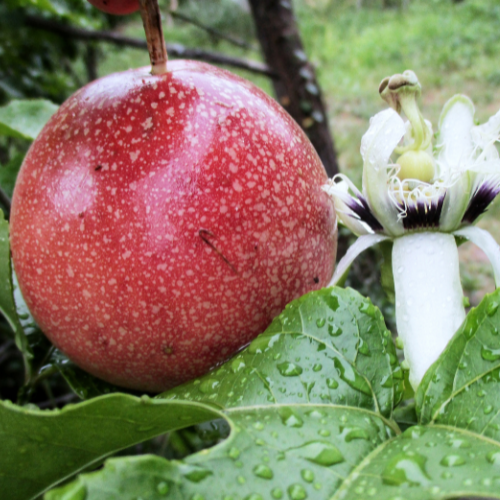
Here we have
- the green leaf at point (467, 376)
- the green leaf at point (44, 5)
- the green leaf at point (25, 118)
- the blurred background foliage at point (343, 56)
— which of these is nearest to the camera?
the green leaf at point (467, 376)

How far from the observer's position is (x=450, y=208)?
53cm

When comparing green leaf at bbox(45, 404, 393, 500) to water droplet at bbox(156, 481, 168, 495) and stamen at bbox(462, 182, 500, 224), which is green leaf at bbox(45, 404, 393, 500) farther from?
stamen at bbox(462, 182, 500, 224)

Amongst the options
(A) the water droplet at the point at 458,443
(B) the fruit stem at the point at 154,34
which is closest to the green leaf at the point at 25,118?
(B) the fruit stem at the point at 154,34

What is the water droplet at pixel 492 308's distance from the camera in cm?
46

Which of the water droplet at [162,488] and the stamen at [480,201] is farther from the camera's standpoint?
the stamen at [480,201]

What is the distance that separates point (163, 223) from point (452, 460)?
290 mm

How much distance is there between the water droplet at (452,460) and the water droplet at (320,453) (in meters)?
0.07

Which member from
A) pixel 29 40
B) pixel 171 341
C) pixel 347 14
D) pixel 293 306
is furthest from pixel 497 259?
pixel 347 14

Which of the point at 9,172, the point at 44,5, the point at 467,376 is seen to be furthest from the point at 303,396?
the point at 44,5

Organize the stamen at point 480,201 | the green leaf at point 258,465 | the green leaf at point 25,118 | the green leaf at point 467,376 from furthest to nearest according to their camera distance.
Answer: the green leaf at point 25,118
the stamen at point 480,201
the green leaf at point 467,376
the green leaf at point 258,465

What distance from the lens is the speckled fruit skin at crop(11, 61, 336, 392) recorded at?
0.46m

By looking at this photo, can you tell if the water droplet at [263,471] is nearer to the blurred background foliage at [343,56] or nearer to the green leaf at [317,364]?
the green leaf at [317,364]

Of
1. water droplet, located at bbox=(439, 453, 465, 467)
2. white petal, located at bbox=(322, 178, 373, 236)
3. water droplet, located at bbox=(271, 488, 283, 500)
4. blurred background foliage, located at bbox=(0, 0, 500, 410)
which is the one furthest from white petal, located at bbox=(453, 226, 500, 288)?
blurred background foliage, located at bbox=(0, 0, 500, 410)

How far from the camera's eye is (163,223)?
460mm
